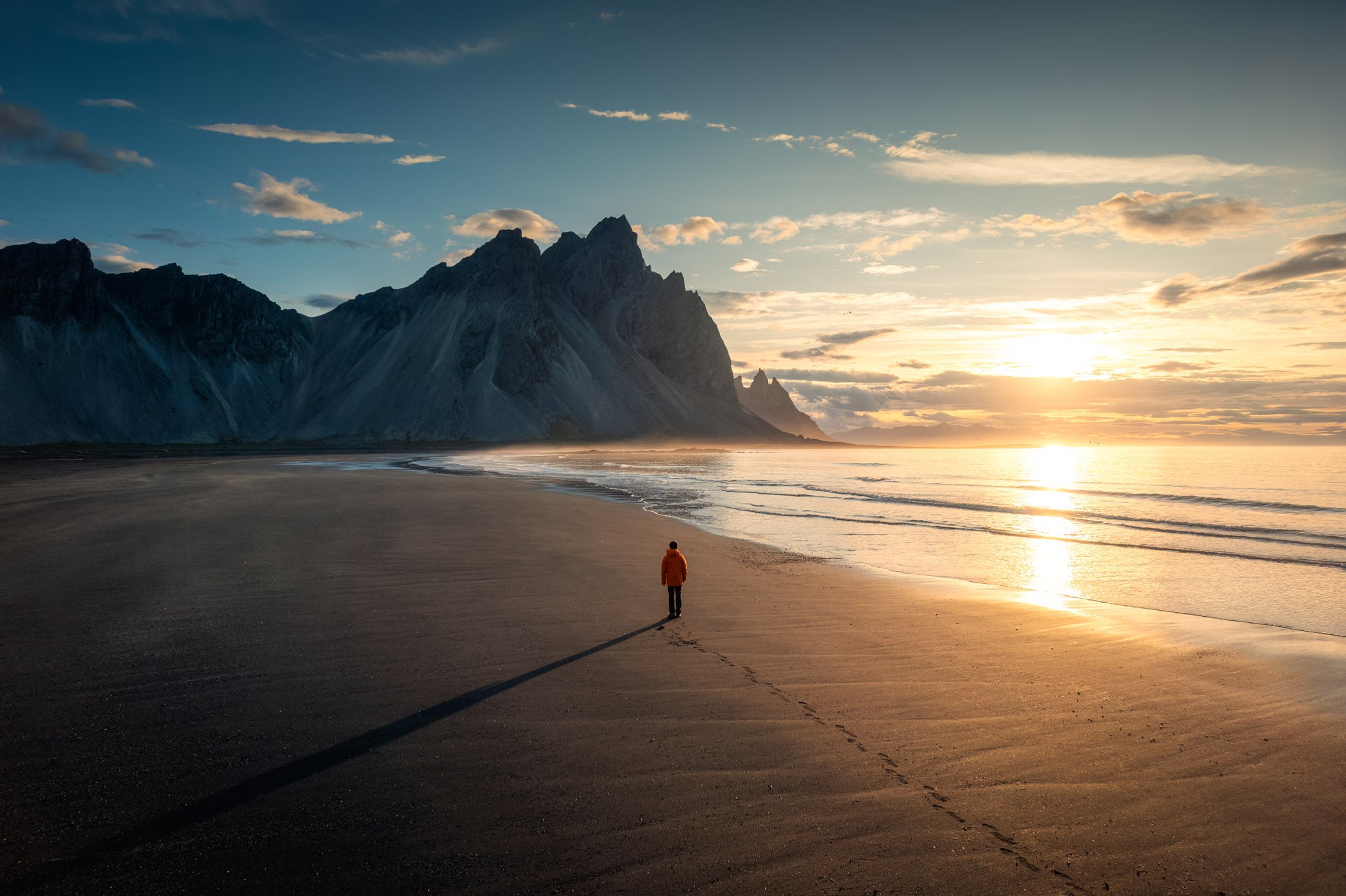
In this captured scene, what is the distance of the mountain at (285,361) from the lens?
384ft

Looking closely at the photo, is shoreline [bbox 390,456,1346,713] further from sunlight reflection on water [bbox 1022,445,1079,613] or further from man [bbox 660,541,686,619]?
man [bbox 660,541,686,619]

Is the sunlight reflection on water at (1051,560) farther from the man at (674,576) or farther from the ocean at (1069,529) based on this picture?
the man at (674,576)

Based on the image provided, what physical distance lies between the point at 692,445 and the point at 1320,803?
181333mm

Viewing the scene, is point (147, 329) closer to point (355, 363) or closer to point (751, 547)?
point (355, 363)

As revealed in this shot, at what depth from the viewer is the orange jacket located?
12.0 m

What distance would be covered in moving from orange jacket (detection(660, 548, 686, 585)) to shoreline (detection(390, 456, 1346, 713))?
6.94 metres

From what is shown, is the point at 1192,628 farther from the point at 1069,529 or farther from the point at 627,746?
the point at 1069,529

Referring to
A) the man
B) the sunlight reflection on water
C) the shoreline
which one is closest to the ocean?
the sunlight reflection on water

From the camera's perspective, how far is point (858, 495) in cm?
4597

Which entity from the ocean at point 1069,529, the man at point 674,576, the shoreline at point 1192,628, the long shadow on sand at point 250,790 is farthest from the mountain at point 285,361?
the shoreline at point 1192,628

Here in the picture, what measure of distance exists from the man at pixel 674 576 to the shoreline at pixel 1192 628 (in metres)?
6.85

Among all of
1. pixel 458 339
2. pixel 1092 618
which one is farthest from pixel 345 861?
pixel 458 339

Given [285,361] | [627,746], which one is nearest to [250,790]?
[627,746]

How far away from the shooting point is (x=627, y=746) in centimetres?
675
